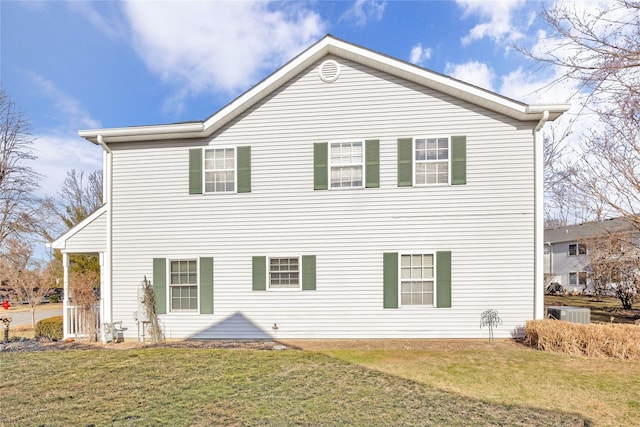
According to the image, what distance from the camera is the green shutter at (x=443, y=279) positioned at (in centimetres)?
856

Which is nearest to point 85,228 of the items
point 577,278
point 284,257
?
point 284,257

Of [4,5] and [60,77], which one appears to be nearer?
[4,5]

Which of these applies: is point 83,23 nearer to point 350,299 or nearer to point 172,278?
point 172,278

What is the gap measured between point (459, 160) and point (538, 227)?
275 centimetres

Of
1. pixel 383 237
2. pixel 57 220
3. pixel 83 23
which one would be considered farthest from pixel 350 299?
pixel 57 220

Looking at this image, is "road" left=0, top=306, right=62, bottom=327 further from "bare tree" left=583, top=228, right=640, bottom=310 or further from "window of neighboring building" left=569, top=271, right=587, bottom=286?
"window of neighboring building" left=569, top=271, right=587, bottom=286

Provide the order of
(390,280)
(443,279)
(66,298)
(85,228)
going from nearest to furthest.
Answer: (443,279) → (390,280) → (66,298) → (85,228)

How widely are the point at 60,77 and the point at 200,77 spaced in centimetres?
568

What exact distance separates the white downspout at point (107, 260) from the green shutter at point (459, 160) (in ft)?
33.2

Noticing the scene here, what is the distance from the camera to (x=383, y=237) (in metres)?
8.85

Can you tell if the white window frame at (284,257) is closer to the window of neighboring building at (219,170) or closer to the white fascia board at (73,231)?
the window of neighboring building at (219,170)

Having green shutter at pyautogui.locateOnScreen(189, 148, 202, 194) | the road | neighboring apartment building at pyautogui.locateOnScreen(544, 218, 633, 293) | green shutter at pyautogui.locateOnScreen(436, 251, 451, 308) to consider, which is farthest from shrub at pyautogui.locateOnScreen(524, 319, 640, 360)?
neighboring apartment building at pyautogui.locateOnScreen(544, 218, 633, 293)

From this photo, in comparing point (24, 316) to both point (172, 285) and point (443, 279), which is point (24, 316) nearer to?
point (172, 285)

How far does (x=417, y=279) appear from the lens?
8.77 metres
